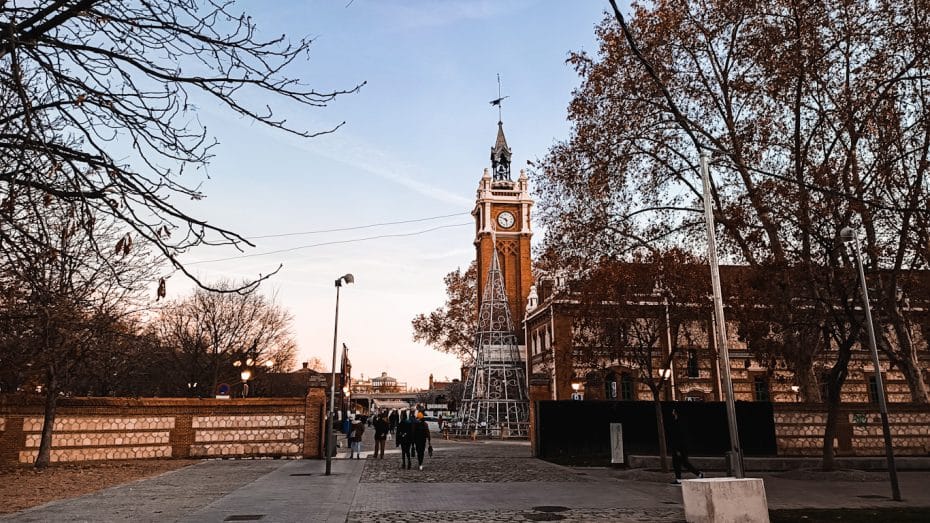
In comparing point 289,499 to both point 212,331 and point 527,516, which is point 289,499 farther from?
point 212,331

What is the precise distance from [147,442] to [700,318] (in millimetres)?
19591

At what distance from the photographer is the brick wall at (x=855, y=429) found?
2562 cm

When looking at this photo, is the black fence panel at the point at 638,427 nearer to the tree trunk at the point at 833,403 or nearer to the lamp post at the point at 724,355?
the tree trunk at the point at 833,403

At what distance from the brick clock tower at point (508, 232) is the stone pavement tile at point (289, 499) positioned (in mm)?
46558

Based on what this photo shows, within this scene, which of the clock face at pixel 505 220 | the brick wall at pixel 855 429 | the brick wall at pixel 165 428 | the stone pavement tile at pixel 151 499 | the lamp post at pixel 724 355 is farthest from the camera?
the clock face at pixel 505 220

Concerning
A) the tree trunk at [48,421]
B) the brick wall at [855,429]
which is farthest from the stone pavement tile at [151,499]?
the brick wall at [855,429]

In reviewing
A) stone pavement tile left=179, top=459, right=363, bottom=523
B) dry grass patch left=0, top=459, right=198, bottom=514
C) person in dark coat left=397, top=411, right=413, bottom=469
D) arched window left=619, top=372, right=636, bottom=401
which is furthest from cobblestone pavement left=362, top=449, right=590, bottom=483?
arched window left=619, top=372, right=636, bottom=401

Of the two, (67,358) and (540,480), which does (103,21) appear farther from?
(67,358)

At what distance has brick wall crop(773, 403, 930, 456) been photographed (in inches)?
1009

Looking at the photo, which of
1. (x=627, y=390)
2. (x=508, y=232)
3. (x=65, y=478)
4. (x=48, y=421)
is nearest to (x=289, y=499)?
(x=65, y=478)

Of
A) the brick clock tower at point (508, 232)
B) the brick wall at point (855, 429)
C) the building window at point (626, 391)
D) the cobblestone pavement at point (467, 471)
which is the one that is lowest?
the cobblestone pavement at point (467, 471)

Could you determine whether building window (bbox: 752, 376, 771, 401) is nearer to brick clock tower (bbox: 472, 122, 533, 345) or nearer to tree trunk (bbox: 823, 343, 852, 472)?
brick clock tower (bbox: 472, 122, 533, 345)

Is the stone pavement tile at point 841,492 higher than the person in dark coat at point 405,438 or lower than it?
lower

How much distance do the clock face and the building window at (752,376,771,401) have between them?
31.0 meters
